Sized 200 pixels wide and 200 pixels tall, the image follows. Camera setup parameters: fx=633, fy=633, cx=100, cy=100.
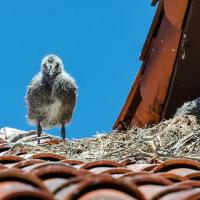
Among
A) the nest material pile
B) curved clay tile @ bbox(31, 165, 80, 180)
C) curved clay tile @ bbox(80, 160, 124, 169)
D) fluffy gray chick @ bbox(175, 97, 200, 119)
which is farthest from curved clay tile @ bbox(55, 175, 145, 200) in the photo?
fluffy gray chick @ bbox(175, 97, 200, 119)

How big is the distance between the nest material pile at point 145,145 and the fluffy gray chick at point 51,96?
3.41 meters

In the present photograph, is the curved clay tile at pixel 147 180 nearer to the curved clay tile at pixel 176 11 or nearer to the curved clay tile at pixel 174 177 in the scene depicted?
the curved clay tile at pixel 174 177

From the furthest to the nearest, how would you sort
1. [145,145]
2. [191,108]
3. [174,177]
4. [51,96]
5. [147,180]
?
[51,96], [191,108], [145,145], [174,177], [147,180]

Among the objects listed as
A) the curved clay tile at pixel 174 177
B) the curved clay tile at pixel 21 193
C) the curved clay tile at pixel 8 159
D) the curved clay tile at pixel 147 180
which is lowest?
the curved clay tile at pixel 21 193

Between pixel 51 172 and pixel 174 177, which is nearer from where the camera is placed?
pixel 51 172

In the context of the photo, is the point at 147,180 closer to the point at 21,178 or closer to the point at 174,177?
the point at 174,177

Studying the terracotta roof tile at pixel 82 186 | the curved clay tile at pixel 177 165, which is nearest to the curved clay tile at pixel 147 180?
the terracotta roof tile at pixel 82 186

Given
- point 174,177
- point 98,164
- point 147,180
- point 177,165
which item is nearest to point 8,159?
point 98,164

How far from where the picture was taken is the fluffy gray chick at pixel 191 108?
564 centimetres

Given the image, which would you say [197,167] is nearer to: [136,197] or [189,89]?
[136,197]

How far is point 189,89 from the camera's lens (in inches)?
248

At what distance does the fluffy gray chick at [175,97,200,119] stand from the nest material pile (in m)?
0.15

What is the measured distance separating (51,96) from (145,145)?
16.3 ft

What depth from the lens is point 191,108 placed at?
573 centimetres
